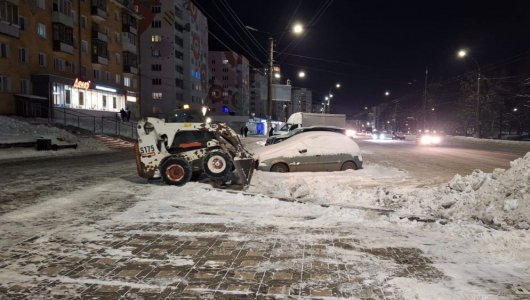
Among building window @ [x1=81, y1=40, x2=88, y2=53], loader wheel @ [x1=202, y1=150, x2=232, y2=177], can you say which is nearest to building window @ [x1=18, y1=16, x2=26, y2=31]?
building window @ [x1=81, y1=40, x2=88, y2=53]

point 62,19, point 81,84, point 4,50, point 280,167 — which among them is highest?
point 62,19

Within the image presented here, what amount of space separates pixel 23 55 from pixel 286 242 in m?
38.6

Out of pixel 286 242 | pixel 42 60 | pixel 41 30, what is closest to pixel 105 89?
pixel 42 60

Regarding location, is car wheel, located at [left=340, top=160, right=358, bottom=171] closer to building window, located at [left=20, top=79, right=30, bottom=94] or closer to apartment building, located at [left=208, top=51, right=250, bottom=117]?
building window, located at [left=20, top=79, right=30, bottom=94]

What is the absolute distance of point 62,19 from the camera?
4197cm

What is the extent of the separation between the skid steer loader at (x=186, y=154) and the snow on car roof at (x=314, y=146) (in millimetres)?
2805

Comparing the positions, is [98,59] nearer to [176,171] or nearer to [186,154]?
[186,154]

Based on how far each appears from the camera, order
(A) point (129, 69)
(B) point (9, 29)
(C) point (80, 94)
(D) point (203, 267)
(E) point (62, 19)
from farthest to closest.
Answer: (A) point (129, 69)
(C) point (80, 94)
(E) point (62, 19)
(B) point (9, 29)
(D) point (203, 267)

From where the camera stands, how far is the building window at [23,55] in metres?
36.3

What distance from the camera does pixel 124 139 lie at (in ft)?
111

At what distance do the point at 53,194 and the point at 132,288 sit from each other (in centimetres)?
649

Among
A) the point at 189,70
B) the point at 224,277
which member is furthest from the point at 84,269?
the point at 189,70

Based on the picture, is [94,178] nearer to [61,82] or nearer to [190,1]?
[61,82]

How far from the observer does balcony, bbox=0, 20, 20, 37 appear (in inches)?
1289
